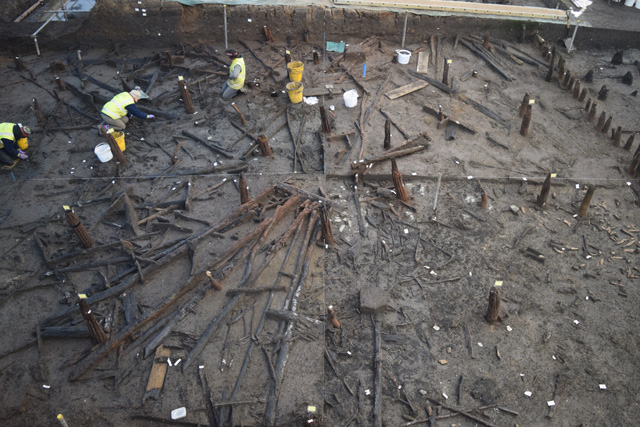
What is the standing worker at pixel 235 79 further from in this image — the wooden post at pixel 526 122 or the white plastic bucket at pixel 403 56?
the wooden post at pixel 526 122

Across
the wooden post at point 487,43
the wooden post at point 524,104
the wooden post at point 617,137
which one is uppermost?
the wooden post at point 487,43

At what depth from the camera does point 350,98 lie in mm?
13477

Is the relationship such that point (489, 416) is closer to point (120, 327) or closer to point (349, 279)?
→ point (349, 279)

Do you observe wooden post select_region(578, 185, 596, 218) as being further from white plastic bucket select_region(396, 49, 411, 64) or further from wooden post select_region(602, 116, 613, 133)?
white plastic bucket select_region(396, 49, 411, 64)

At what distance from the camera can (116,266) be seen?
9297 millimetres

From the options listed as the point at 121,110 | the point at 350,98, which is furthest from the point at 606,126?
the point at 121,110

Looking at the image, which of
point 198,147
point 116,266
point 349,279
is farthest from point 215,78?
point 349,279

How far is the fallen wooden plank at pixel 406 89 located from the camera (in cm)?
1431

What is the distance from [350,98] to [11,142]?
29.8ft

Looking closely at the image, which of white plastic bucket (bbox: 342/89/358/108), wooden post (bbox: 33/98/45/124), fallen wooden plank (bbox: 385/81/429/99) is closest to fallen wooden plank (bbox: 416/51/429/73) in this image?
fallen wooden plank (bbox: 385/81/429/99)

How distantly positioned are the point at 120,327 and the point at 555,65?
627 inches

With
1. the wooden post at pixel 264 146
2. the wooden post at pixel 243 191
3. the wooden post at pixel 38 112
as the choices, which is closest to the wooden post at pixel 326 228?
the wooden post at pixel 243 191

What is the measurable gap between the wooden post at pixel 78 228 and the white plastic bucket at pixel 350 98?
7.87 m

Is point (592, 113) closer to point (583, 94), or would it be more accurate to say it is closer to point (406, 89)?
point (583, 94)
